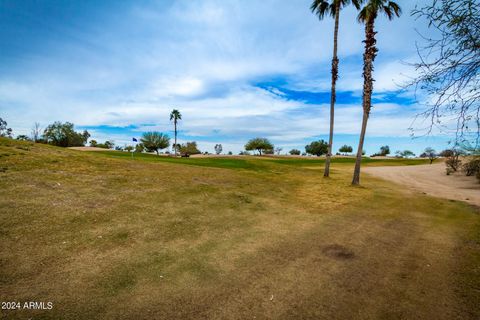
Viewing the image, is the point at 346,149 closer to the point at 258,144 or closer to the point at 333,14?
the point at 258,144

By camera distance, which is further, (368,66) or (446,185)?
(446,185)

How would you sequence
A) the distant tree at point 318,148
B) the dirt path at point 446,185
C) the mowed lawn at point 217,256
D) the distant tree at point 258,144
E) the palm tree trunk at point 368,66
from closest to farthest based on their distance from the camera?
1. the mowed lawn at point 217,256
2. the dirt path at point 446,185
3. the palm tree trunk at point 368,66
4. the distant tree at point 258,144
5. the distant tree at point 318,148

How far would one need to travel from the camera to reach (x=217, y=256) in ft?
20.9

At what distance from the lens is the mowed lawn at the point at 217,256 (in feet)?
14.6

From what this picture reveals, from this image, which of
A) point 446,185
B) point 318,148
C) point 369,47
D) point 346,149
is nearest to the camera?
point 369,47

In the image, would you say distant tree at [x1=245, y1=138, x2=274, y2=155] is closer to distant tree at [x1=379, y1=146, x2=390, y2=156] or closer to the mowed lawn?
distant tree at [x1=379, y1=146, x2=390, y2=156]

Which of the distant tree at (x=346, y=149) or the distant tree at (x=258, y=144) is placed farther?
the distant tree at (x=346, y=149)

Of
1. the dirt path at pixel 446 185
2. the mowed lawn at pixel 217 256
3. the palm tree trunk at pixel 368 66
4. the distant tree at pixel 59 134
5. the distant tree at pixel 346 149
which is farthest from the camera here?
the distant tree at pixel 346 149

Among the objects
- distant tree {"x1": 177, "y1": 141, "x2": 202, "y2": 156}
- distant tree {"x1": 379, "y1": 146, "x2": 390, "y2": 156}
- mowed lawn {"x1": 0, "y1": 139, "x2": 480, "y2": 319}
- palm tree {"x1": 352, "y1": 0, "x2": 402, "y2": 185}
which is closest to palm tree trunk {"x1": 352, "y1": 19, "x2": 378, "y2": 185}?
palm tree {"x1": 352, "y1": 0, "x2": 402, "y2": 185}

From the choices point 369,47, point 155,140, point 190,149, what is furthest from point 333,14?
point 190,149

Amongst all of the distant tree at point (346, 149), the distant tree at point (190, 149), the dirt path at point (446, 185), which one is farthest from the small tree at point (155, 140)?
the distant tree at point (346, 149)

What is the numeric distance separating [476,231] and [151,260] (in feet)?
37.8

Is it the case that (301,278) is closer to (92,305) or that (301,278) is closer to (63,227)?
(92,305)

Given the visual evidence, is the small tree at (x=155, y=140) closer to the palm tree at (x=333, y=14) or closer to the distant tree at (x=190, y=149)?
the distant tree at (x=190, y=149)
